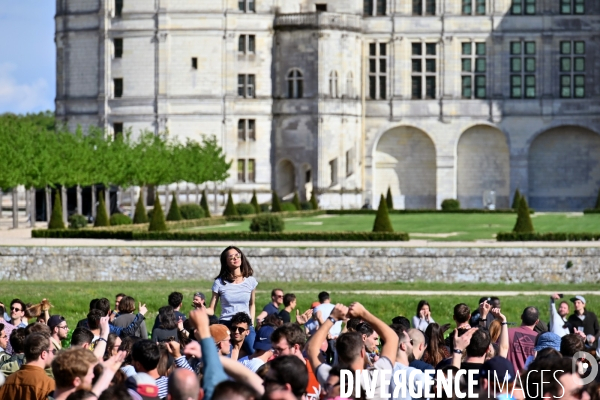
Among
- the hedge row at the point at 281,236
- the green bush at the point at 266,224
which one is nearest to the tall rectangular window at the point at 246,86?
the green bush at the point at 266,224

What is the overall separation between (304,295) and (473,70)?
39365 mm

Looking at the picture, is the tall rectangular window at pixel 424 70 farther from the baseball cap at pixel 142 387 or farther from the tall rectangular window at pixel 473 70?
the baseball cap at pixel 142 387

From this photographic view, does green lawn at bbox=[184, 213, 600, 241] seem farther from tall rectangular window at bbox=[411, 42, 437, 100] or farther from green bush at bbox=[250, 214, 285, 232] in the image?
tall rectangular window at bbox=[411, 42, 437, 100]

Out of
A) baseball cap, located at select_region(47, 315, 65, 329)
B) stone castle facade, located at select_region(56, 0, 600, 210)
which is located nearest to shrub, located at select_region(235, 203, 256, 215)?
stone castle facade, located at select_region(56, 0, 600, 210)

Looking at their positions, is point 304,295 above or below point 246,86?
below

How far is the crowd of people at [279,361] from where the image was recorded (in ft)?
29.3

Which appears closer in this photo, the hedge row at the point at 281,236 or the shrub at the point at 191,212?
the hedge row at the point at 281,236

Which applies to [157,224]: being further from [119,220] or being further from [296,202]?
[296,202]

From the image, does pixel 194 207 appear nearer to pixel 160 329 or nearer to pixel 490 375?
pixel 160 329

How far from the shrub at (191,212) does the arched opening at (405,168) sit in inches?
661

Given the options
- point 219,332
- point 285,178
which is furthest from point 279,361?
point 285,178

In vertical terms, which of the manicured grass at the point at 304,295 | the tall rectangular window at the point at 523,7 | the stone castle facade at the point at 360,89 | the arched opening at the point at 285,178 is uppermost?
the tall rectangular window at the point at 523,7

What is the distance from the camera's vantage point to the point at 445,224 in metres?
47.1

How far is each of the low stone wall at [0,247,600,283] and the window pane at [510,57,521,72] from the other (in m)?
33.9
